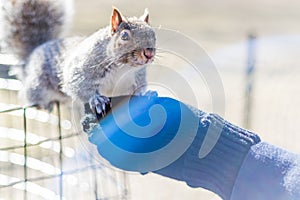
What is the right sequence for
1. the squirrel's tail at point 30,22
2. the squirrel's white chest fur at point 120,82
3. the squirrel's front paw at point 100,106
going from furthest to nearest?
the squirrel's tail at point 30,22 < the squirrel's white chest fur at point 120,82 < the squirrel's front paw at point 100,106

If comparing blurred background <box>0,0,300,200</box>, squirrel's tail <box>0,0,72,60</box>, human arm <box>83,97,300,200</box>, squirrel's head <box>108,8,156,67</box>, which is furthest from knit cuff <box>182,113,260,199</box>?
squirrel's tail <box>0,0,72,60</box>

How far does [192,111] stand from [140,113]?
7 cm

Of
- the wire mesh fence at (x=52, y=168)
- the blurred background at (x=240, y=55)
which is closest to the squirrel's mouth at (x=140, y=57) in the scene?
the blurred background at (x=240, y=55)

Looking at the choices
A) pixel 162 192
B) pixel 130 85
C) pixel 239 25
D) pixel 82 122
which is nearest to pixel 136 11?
pixel 239 25

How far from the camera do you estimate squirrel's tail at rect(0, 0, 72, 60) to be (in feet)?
5.11

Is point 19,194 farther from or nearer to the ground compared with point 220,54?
nearer to the ground

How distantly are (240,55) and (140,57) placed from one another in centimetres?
255

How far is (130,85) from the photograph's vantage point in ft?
3.76

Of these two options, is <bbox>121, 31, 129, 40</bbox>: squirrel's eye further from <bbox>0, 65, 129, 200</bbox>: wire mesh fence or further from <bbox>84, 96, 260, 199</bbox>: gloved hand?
<bbox>0, 65, 129, 200</bbox>: wire mesh fence

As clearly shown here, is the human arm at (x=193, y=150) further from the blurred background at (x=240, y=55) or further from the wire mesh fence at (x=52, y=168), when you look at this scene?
the wire mesh fence at (x=52, y=168)

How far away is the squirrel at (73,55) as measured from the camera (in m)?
1.05

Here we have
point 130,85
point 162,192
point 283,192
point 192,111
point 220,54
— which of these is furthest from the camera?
point 220,54

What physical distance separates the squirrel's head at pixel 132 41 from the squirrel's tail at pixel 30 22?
532 mm

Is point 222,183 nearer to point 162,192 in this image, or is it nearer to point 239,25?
point 162,192
